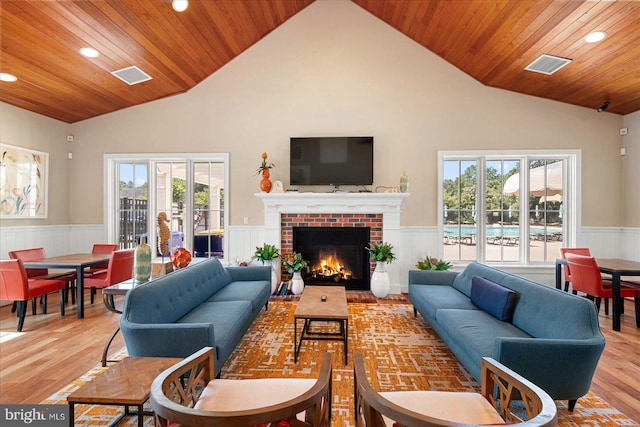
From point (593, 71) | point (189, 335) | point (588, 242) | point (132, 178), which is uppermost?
point (593, 71)

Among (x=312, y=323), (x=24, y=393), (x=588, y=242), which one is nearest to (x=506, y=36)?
(x=588, y=242)

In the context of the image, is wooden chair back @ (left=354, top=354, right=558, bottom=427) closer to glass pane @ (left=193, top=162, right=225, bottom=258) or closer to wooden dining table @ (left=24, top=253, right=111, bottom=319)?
wooden dining table @ (left=24, top=253, right=111, bottom=319)

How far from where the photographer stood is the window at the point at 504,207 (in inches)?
197

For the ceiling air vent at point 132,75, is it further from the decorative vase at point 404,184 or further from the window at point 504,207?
the window at point 504,207

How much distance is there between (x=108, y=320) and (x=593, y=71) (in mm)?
6628

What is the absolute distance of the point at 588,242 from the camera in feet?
16.0

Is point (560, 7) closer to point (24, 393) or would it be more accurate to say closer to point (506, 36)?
point (506, 36)

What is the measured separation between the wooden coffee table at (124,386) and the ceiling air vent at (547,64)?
498 centimetres

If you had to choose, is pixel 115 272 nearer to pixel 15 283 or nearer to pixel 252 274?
pixel 15 283

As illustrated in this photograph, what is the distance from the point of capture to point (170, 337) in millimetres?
2031

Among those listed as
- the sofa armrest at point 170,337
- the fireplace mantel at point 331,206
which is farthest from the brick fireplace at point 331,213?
the sofa armrest at point 170,337

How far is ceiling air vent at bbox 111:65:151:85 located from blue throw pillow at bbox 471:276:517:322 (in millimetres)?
4938

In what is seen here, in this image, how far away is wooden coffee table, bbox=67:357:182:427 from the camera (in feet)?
4.68

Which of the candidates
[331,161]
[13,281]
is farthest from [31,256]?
[331,161]
